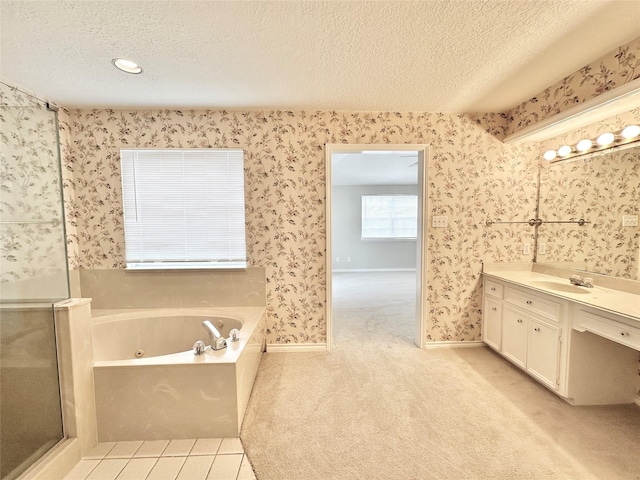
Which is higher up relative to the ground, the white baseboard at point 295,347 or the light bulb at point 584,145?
the light bulb at point 584,145

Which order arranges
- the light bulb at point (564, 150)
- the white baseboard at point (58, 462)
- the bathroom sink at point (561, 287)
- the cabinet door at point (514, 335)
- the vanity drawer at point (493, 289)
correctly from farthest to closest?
the vanity drawer at point (493, 289) → the light bulb at point (564, 150) → the cabinet door at point (514, 335) → the bathroom sink at point (561, 287) → the white baseboard at point (58, 462)

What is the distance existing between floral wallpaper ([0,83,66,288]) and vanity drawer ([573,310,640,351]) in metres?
3.16

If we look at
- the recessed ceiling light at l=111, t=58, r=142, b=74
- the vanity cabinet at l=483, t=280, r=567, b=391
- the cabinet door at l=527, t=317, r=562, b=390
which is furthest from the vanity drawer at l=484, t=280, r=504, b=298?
the recessed ceiling light at l=111, t=58, r=142, b=74

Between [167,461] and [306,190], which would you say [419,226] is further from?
[167,461]

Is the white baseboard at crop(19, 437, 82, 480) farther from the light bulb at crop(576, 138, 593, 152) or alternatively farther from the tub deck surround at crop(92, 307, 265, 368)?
the light bulb at crop(576, 138, 593, 152)

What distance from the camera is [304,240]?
2.63m

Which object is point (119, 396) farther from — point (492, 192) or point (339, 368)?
point (492, 192)

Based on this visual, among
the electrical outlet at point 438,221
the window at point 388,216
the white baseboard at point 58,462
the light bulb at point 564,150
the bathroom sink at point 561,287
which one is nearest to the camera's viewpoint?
the white baseboard at point 58,462

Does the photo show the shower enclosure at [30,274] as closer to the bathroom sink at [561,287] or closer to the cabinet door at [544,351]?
the cabinet door at [544,351]

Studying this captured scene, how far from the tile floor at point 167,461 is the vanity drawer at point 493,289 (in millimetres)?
2396

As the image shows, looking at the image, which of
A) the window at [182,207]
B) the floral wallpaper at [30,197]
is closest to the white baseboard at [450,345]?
the window at [182,207]

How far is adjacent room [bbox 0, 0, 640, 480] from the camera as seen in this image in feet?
4.67

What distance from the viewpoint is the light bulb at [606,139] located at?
1.95 metres

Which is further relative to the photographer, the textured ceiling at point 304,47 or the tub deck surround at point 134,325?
the tub deck surround at point 134,325
